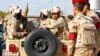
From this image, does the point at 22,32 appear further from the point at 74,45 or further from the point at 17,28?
the point at 74,45

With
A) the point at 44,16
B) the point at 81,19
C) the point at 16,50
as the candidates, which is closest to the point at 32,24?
the point at 44,16

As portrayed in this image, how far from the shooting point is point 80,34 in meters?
7.82

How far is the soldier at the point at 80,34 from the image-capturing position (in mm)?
7734

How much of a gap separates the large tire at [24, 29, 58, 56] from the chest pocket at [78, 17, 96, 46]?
1615mm

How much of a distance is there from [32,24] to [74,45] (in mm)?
3804

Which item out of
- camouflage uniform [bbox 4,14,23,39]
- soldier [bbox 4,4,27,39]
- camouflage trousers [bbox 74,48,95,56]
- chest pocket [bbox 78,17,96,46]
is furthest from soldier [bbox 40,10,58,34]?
camouflage trousers [bbox 74,48,95,56]

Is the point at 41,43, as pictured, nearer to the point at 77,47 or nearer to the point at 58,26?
the point at 58,26

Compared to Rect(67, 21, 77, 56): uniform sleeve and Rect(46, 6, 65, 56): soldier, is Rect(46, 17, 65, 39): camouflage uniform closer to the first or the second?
Rect(46, 6, 65, 56): soldier

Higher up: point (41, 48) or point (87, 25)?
point (87, 25)

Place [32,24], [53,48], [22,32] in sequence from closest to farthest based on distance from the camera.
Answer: [53,48]
[22,32]
[32,24]

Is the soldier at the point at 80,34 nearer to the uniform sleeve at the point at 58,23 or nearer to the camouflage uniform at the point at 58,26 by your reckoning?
the camouflage uniform at the point at 58,26

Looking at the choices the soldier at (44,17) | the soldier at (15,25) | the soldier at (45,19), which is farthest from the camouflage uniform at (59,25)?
the soldier at (15,25)

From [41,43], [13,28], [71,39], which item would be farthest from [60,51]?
[71,39]

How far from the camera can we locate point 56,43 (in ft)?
31.0
